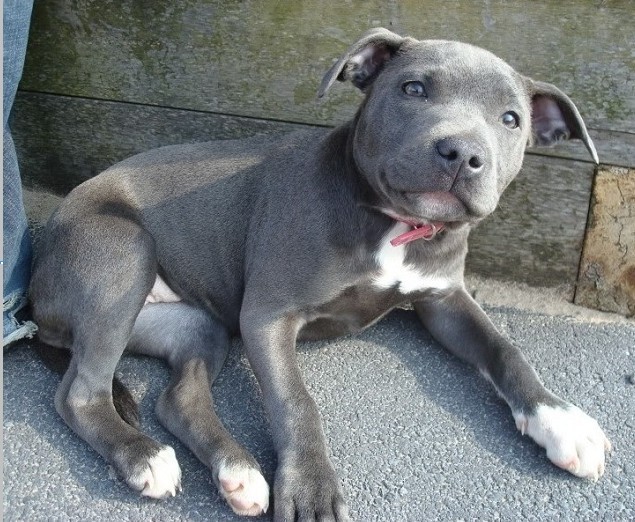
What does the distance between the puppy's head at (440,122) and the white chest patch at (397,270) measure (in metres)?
0.10

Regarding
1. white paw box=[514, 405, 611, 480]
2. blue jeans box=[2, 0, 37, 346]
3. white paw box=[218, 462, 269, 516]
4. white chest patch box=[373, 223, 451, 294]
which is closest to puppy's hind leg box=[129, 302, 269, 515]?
white paw box=[218, 462, 269, 516]

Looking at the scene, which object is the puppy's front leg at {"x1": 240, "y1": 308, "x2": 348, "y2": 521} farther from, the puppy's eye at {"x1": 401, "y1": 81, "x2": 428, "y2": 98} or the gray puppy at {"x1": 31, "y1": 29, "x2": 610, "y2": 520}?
the puppy's eye at {"x1": 401, "y1": 81, "x2": 428, "y2": 98}

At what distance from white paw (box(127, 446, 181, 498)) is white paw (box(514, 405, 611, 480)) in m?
1.24

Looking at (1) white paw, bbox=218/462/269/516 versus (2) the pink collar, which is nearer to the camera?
(1) white paw, bbox=218/462/269/516

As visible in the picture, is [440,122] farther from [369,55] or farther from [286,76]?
[286,76]

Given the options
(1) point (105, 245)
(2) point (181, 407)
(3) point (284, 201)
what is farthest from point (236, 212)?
(2) point (181, 407)

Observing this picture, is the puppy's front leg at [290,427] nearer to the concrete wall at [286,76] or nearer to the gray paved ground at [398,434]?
the gray paved ground at [398,434]

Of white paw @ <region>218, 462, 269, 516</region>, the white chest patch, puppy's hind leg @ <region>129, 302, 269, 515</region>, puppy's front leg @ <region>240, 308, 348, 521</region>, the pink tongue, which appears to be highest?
the pink tongue

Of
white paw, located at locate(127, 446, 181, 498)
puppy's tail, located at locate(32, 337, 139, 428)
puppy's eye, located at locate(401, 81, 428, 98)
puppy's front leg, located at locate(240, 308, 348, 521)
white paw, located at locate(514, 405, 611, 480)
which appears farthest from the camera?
puppy's tail, located at locate(32, 337, 139, 428)

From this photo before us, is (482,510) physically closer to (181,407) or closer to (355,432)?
(355,432)

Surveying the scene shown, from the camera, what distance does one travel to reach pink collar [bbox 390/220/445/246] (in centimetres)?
318

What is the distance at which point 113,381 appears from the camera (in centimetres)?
323

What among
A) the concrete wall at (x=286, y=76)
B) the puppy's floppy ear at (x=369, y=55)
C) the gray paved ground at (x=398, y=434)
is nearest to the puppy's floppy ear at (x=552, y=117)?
the concrete wall at (x=286, y=76)

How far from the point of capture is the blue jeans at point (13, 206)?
3307 millimetres
